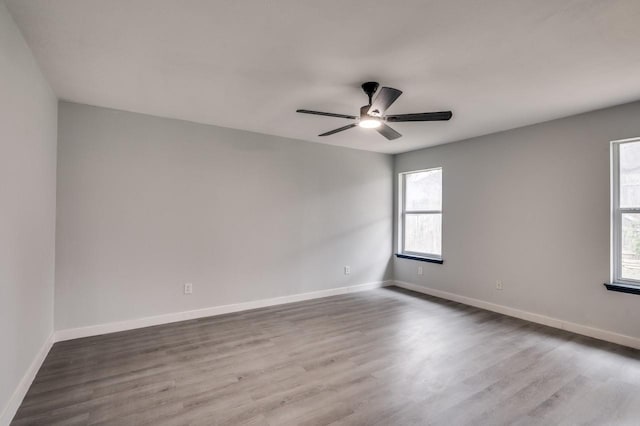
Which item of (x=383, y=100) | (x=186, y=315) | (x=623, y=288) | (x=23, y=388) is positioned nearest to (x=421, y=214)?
(x=623, y=288)

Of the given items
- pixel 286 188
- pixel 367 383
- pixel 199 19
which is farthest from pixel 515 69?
pixel 286 188

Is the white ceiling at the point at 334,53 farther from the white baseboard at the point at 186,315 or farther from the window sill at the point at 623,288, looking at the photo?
the white baseboard at the point at 186,315

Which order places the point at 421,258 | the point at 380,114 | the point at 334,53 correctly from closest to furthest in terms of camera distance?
the point at 334,53 < the point at 380,114 < the point at 421,258

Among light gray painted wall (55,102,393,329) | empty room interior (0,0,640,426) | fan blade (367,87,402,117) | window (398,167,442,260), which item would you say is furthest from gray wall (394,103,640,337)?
fan blade (367,87,402,117)

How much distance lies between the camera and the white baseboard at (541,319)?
317cm

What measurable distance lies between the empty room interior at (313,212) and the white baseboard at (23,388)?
0.02 m

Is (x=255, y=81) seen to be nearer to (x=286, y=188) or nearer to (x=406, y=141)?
(x=286, y=188)

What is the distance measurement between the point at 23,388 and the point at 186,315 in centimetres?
170

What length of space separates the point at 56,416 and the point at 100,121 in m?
2.71

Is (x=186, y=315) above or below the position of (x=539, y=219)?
below

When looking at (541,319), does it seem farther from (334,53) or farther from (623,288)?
(334,53)

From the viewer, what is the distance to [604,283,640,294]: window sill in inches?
122

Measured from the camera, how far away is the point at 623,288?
10.4 ft

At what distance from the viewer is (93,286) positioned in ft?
10.9
